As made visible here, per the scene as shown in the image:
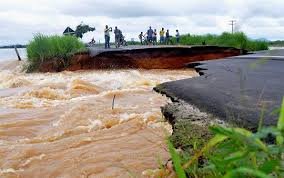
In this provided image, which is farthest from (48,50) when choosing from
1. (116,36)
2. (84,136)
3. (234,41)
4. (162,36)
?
(162,36)

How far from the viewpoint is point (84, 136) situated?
5.46m

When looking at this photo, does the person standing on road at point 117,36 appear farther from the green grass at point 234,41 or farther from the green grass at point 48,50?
the green grass at point 48,50

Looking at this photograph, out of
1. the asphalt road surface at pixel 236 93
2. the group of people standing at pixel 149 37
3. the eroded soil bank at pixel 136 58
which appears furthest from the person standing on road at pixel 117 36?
the asphalt road surface at pixel 236 93

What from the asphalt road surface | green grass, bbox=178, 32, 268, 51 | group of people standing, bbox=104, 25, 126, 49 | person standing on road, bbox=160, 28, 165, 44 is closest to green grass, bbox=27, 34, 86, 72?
group of people standing, bbox=104, 25, 126, 49

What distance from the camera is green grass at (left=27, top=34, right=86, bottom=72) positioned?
19730 mm

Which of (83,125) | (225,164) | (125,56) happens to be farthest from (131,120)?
(125,56)

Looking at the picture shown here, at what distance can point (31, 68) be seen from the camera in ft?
65.3

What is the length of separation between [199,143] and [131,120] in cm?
311

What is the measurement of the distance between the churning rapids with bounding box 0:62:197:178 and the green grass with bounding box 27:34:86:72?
9957mm

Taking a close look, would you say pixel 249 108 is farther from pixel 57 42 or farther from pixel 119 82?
pixel 57 42

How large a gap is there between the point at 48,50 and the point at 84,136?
15.3 metres

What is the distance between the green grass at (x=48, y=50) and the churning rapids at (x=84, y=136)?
9.96 meters

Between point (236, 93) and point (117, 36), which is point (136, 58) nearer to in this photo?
point (117, 36)

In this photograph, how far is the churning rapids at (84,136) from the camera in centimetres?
412
